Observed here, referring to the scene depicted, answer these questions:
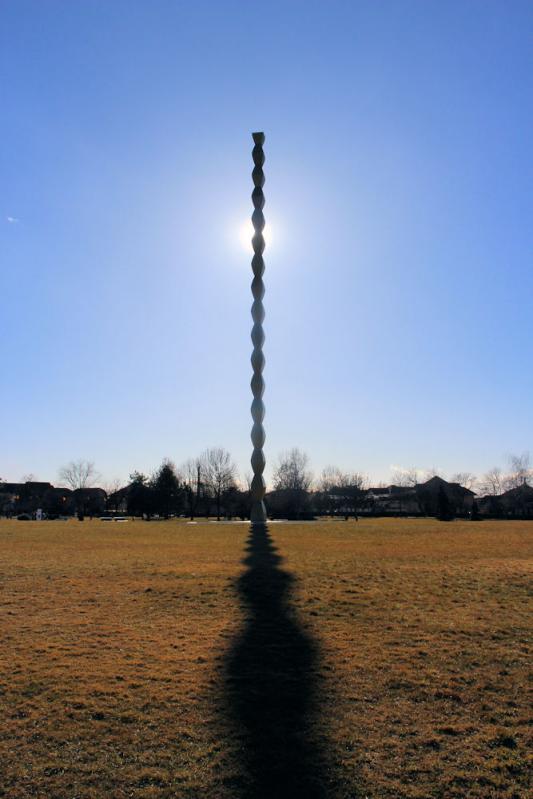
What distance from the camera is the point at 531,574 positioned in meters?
14.5

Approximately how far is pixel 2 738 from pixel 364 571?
10636mm

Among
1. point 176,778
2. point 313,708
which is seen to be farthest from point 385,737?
point 176,778

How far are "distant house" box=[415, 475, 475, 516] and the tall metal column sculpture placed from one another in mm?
47005

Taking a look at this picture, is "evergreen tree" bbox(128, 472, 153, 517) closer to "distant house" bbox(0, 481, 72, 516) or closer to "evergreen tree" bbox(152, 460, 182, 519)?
"evergreen tree" bbox(152, 460, 182, 519)

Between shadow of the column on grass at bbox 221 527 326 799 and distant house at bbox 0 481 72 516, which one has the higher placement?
distant house at bbox 0 481 72 516

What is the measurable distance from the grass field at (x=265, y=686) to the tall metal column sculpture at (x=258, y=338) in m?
22.4

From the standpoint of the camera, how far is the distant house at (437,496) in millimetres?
84000

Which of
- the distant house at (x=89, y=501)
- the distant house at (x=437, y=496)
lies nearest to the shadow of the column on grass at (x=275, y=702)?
the distant house at (x=437, y=496)

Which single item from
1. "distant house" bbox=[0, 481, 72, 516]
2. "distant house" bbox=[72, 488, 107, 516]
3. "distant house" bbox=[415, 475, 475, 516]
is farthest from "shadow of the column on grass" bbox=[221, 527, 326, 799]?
"distant house" bbox=[0, 481, 72, 516]

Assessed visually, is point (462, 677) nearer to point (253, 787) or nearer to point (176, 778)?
point (253, 787)

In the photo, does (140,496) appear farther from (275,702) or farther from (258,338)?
(275,702)

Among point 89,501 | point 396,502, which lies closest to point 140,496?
point 89,501

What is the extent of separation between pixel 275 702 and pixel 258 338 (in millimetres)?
32589

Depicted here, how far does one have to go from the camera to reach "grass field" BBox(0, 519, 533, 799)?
496 centimetres
